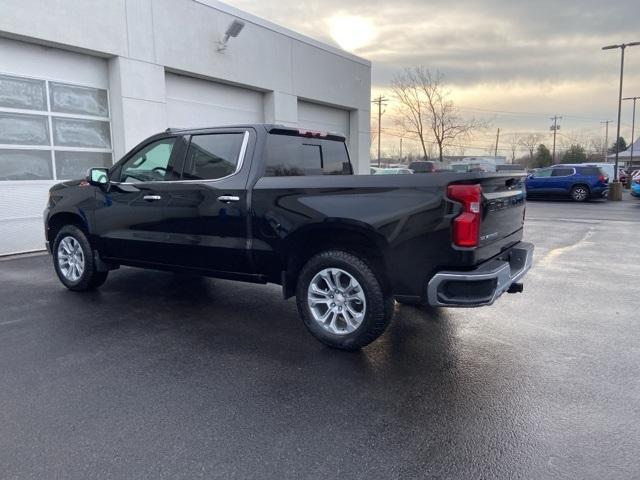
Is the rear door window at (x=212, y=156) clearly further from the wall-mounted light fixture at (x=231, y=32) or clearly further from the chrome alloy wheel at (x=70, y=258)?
the wall-mounted light fixture at (x=231, y=32)

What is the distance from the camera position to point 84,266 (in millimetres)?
6309


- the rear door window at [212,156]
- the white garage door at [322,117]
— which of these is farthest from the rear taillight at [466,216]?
the white garage door at [322,117]

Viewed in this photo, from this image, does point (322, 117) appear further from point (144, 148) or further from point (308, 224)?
point (308, 224)

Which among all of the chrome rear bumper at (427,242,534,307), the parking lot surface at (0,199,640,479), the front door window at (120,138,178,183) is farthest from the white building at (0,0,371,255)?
the chrome rear bumper at (427,242,534,307)

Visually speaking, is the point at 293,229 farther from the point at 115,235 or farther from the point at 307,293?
the point at 115,235

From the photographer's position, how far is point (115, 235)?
5938 millimetres

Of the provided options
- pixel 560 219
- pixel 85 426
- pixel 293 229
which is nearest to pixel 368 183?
pixel 293 229

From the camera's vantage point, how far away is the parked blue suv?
2277 centimetres

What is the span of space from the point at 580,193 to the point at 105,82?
2051 cm

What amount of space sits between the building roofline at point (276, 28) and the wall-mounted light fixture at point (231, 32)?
61 cm

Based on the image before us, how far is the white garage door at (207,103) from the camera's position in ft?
39.7

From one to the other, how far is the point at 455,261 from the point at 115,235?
4006mm

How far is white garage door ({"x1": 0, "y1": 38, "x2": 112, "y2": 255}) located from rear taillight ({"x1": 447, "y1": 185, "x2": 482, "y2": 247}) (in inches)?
344

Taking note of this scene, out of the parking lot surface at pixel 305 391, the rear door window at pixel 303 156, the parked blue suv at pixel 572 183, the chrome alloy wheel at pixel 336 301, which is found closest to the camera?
the parking lot surface at pixel 305 391
